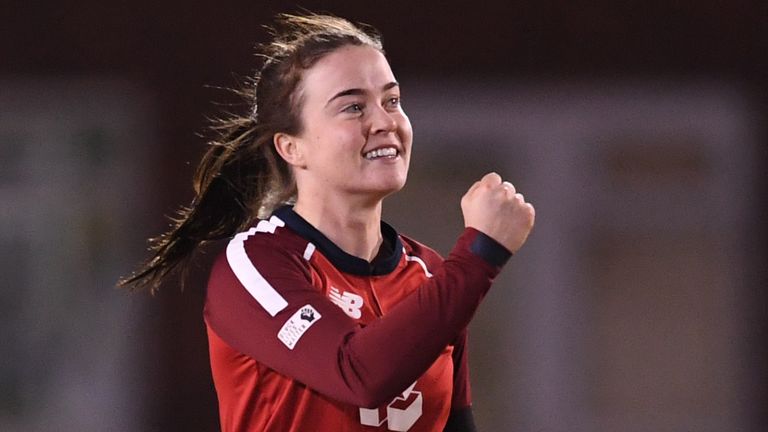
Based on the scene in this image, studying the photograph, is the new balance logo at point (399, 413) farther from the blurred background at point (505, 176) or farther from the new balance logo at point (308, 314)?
the blurred background at point (505, 176)

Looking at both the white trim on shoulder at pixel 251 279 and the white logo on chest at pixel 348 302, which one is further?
the white logo on chest at pixel 348 302

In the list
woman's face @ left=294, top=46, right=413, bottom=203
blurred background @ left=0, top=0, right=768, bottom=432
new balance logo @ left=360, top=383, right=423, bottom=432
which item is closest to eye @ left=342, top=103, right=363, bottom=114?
woman's face @ left=294, top=46, right=413, bottom=203

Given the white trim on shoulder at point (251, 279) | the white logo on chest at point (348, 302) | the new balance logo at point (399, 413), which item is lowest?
the new balance logo at point (399, 413)

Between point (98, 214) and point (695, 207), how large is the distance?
1.96 m

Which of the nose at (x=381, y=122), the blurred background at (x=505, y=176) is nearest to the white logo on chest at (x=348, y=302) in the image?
the nose at (x=381, y=122)

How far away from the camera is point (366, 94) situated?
1.96 m

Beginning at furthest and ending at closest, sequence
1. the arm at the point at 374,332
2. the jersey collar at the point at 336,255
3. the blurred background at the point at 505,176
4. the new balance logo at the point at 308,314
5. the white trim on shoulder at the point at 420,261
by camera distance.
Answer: the blurred background at the point at 505,176 < the white trim on shoulder at the point at 420,261 < the jersey collar at the point at 336,255 < the new balance logo at the point at 308,314 < the arm at the point at 374,332

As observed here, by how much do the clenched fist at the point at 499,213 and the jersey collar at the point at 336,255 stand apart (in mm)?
296

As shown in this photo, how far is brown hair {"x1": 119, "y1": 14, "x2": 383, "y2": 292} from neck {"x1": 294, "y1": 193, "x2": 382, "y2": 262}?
123 millimetres

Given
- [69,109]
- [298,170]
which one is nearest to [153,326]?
[69,109]

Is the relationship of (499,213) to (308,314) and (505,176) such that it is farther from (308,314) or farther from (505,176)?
(505,176)

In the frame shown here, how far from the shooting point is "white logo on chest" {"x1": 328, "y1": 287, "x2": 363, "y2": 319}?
1.93m

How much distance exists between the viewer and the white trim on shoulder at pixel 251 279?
5.94 ft

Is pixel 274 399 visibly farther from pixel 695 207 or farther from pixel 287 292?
pixel 695 207
